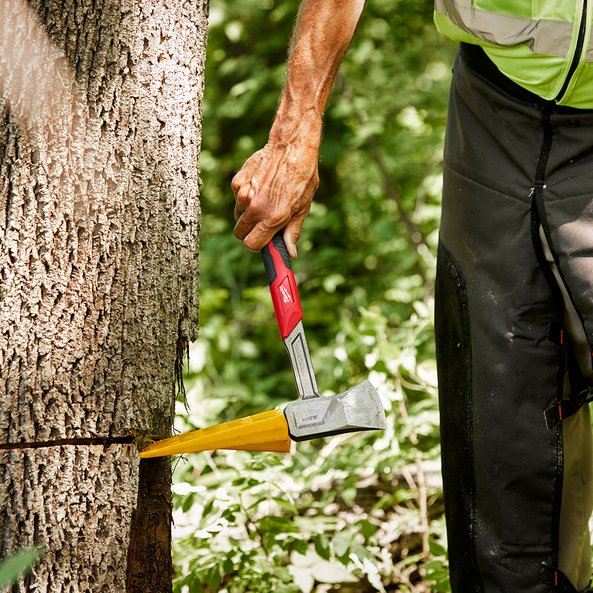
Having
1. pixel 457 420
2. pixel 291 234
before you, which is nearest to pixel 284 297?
pixel 291 234

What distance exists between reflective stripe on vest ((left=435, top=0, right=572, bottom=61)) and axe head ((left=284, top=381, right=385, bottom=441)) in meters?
0.84

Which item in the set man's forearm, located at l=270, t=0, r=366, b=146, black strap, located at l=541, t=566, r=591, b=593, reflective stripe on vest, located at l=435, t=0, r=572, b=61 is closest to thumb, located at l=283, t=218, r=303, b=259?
man's forearm, located at l=270, t=0, r=366, b=146

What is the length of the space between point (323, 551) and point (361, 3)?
151cm

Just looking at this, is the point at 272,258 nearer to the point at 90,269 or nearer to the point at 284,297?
the point at 284,297

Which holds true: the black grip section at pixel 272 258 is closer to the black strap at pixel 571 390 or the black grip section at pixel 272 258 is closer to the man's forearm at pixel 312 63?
the man's forearm at pixel 312 63

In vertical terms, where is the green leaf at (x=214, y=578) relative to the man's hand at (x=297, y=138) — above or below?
below

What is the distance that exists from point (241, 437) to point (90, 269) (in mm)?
481

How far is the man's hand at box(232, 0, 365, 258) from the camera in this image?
1.33 metres

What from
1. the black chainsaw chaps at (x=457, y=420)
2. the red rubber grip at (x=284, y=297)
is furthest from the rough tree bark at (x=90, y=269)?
the black chainsaw chaps at (x=457, y=420)

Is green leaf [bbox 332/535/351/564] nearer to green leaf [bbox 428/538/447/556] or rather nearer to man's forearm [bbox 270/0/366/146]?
green leaf [bbox 428/538/447/556]

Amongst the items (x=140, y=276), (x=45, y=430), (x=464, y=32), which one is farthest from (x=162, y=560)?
(x=464, y=32)

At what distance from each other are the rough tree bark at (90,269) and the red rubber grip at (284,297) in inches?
8.9

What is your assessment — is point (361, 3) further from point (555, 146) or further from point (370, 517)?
point (370, 517)

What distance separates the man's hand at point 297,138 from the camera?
133cm
